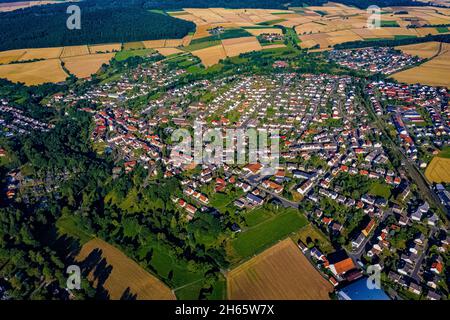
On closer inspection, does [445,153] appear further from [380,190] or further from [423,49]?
[423,49]

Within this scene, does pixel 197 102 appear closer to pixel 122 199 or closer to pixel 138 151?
pixel 138 151

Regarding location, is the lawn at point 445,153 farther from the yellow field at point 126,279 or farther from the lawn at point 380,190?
the yellow field at point 126,279

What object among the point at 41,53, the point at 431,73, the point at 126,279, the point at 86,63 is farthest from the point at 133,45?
the point at 126,279

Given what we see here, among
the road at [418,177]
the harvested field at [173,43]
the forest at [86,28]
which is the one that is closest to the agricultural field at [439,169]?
the road at [418,177]

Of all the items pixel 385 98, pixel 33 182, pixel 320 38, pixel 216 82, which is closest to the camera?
pixel 33 182
